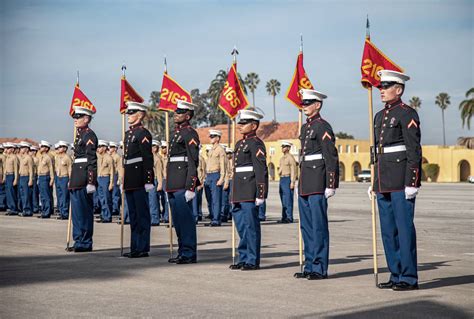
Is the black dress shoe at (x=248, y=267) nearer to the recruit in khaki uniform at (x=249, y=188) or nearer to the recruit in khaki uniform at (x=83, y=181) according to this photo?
the recruit in khaki uniform at (x=249, y=188)

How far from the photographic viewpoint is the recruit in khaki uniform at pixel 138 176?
38.0 ft

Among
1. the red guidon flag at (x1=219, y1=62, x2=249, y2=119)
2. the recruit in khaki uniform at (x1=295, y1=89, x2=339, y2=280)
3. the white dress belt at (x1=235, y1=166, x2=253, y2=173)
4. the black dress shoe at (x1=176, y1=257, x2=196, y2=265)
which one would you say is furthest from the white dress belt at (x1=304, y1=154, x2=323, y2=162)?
the red guidon flag at (x1=219, y1=62, x2=249, y2=119)

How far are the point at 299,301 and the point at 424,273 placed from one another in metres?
2.71

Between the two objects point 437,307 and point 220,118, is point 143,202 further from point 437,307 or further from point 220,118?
point 220,118

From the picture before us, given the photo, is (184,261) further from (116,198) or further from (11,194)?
(11,194)

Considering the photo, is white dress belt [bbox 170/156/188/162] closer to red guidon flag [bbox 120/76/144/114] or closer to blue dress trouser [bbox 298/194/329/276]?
blue dress trouser [bbox 298/194/329/276]

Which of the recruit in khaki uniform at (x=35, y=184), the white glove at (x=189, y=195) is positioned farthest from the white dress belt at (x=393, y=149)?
the recruit in khaki uniform at (x=35, y=184)

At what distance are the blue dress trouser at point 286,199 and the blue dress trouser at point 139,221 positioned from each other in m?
8.36

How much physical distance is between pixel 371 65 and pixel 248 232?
9.25 feet

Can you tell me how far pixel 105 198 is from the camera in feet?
68.0

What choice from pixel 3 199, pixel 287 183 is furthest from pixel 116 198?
pixel 3 199

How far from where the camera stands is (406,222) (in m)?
8.35

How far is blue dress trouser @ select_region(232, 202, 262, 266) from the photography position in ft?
33.2

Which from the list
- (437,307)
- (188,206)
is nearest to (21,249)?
(188,206)
